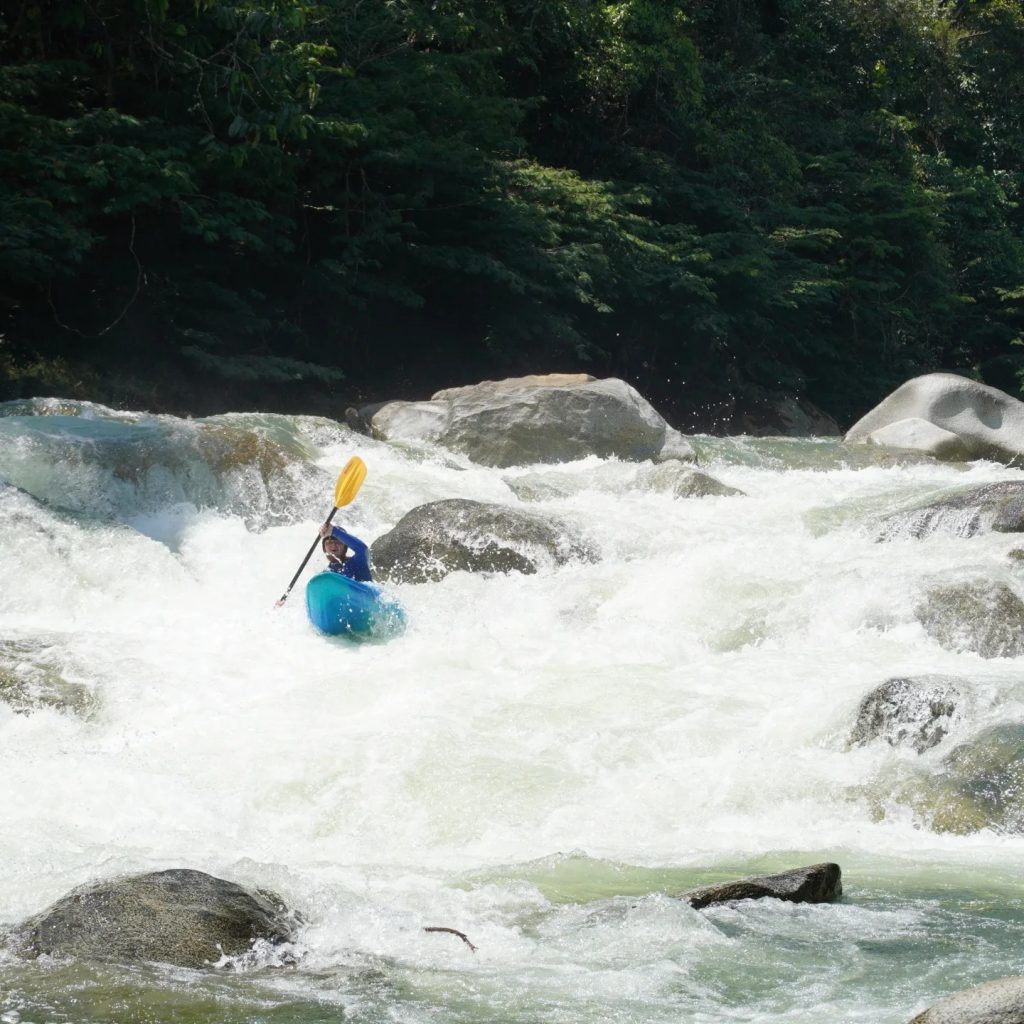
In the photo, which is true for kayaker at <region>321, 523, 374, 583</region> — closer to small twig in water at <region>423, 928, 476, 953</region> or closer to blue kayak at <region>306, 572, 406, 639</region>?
blue kayak at <region>306, 572, 406, 639</region>

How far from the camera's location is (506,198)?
16812mm

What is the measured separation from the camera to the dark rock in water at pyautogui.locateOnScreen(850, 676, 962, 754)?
5.82m

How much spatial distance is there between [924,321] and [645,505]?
1291 centimetres

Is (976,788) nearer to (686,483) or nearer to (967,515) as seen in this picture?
(967,515)

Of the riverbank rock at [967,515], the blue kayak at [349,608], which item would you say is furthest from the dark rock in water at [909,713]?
the riverbank rock at [967,515]

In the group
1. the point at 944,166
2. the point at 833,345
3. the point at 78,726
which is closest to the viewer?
the point at 78,726

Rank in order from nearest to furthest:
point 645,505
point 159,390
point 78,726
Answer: point 78,726
point 645,505
point 159,390

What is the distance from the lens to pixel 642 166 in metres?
19.5

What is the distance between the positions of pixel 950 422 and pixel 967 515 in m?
5.76

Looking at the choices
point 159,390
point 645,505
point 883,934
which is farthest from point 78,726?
point 159,390

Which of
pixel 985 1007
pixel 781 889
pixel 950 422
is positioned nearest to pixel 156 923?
pixel 781 889

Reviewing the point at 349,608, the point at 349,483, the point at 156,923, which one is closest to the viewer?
the point at 156,923

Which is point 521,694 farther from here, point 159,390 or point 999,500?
point 159,390

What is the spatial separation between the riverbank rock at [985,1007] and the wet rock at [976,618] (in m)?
4.77
